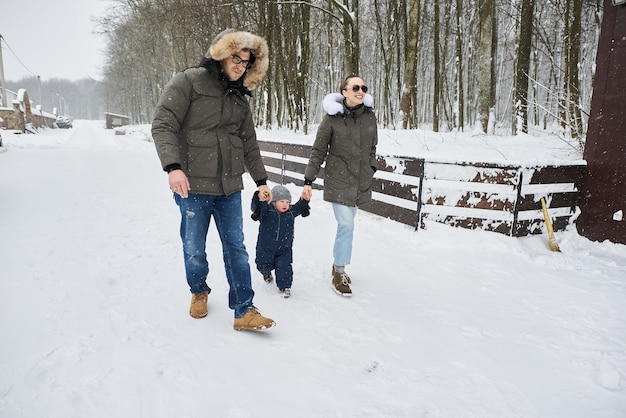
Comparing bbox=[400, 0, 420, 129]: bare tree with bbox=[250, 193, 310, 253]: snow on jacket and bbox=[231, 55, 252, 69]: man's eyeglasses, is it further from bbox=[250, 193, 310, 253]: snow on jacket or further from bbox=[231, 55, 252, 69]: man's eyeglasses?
bbox=[231, 55, 252, 69]: man's eyeglasses

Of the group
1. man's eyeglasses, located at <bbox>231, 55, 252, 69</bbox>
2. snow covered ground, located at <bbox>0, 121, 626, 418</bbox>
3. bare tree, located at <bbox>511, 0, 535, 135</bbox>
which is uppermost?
bare tree, located at <bbox>511, 0, 535, 135</bbox>

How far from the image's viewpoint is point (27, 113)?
103ft

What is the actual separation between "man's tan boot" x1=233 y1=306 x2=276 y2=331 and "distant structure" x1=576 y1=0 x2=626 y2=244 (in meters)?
4.91

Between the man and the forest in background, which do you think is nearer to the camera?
the man

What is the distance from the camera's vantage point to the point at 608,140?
16.8 feet

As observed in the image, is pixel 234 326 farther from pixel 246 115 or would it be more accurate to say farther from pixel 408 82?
pixel 408 82

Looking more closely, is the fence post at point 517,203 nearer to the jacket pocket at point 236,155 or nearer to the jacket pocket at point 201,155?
the jacket pocket at point 236,155

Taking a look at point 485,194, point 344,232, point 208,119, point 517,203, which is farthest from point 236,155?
point 517,203

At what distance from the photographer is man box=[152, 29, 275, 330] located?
2.50m

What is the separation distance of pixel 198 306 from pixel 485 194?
4232mm

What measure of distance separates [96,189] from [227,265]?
644 cm

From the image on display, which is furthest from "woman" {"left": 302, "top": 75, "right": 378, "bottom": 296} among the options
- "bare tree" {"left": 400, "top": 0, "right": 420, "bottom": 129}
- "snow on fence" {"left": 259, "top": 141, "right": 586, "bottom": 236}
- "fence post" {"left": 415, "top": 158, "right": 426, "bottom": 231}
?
"bare tree" {"left": 400, "top": 0, "right": 420, "bottom": 129}

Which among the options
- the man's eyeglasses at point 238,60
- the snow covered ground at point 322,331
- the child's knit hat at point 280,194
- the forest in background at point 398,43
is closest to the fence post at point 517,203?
the snow covered ground at point 322,331

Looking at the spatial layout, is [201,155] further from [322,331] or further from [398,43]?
[398,43]
